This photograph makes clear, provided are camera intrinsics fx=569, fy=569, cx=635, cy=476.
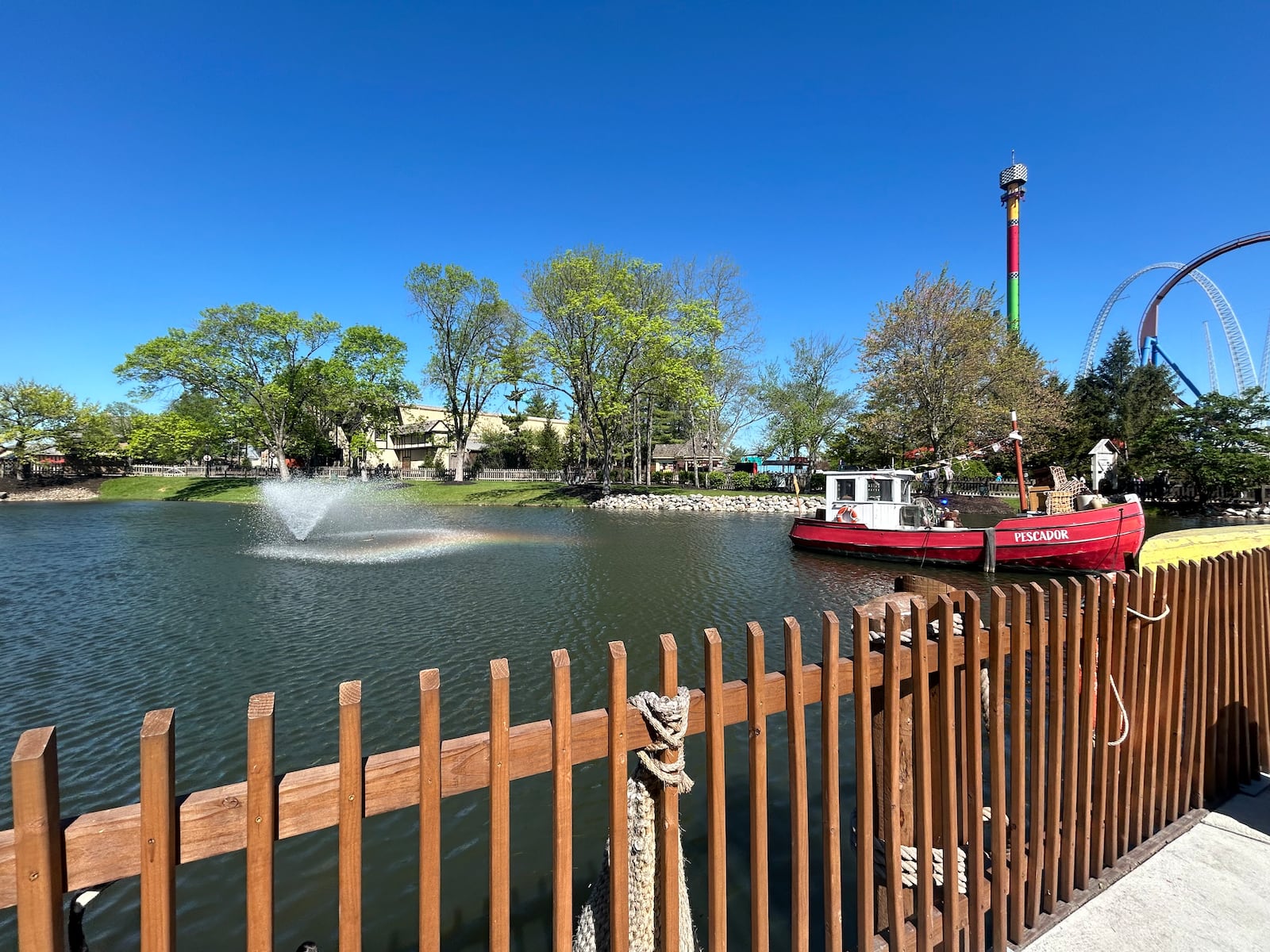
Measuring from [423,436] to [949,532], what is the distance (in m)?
64.2

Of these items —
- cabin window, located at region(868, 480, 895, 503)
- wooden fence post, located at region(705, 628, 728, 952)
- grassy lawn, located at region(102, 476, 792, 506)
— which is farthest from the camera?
grassy lawn, located at region(102, 476, 792, 506)

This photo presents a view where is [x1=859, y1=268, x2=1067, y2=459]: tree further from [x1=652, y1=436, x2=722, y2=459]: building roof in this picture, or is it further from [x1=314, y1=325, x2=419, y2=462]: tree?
[x1=314, y1=325, x2=419, y2=462]: tree

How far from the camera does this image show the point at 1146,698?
114 inches

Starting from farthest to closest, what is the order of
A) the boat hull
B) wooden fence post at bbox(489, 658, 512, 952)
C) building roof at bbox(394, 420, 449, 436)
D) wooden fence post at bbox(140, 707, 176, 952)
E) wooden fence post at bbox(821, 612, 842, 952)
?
building roof at bbox(394, 420, 449, 436), the boat hull, wooden fence post at bbox(821, 612, 842, 952), wooden fence post at bbox(489, 658, 512, 952), wooden fence post at bbox(140, 707, 176, 952)

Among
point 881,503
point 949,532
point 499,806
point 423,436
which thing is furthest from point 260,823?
point 423,436

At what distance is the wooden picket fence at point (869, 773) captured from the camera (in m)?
1.25

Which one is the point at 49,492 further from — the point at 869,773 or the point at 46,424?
the point at 869,773

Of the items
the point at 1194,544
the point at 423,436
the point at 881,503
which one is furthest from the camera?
the point at 423,436

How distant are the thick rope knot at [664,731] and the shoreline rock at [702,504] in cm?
3272

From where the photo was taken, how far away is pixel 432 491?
4288cm

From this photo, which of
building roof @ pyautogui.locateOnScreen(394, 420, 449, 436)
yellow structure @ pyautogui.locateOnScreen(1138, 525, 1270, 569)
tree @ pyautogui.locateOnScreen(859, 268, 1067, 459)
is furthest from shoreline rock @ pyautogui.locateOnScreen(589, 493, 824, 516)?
building roof @ pyautogui.locateOnScreen(394, 420, 449, 436)

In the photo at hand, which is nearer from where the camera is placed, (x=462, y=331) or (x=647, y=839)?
(x=647, y=839)

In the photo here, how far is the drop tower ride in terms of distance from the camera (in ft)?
179

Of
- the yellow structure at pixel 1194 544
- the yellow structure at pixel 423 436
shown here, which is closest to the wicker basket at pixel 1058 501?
the yellow structure at pixel 1194 544
